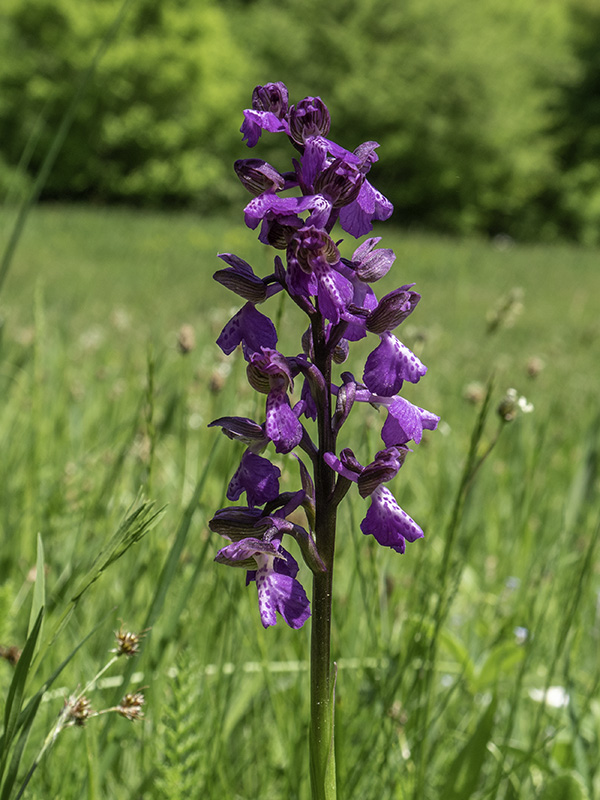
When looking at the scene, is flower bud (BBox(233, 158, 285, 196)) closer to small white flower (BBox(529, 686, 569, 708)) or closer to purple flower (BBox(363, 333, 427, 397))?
purple flower (BBox(363, 333, 427, 397))

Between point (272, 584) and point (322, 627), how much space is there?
0.21ft

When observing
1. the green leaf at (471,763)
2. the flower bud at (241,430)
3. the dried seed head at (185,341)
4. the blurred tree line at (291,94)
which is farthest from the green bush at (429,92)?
the flower bud at (241,430)

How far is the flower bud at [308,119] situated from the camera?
2.64ft

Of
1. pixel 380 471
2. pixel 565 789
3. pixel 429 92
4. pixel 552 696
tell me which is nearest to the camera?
pixel 380 471

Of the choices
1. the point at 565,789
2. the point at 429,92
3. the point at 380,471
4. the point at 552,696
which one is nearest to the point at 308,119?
the point at 380,471

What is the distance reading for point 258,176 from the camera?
812 millimetres

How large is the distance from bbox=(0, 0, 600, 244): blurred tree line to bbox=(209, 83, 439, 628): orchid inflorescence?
29383mm

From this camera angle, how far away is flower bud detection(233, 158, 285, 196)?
0.81 m

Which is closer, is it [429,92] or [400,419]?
[400,419]

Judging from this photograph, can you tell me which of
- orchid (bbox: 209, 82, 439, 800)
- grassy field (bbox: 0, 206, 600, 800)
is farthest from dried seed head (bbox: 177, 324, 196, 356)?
orchid (bbox: 209, 82, 439, 800)

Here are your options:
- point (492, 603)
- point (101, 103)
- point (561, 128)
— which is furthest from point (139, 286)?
point (561, 128)

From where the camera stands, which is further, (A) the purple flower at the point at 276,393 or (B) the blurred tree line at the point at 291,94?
(B) the blurred tree line at the point at 291,94

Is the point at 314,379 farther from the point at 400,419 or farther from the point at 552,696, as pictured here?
the point at 552,696

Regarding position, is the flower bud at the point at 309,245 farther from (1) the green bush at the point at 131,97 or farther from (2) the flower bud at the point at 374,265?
(1) the green bush at the point at 131,97
